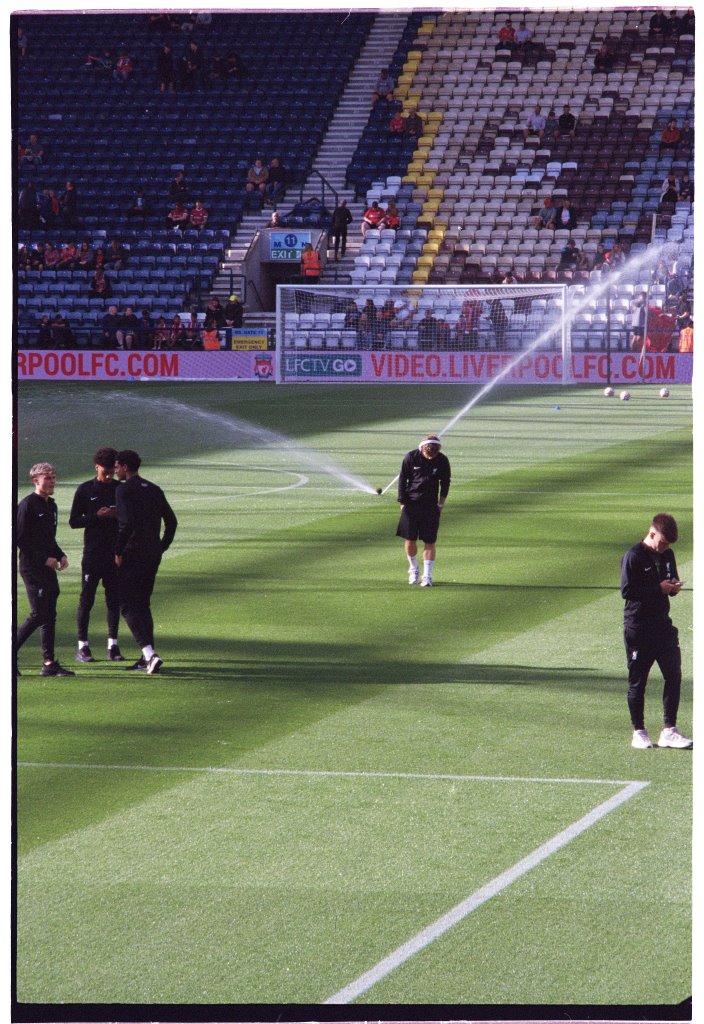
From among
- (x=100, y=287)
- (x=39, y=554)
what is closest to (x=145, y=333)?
(x=100, y=287)

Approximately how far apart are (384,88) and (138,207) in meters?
10.3

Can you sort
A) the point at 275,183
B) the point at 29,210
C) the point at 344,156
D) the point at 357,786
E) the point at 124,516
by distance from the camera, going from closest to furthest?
the point at 357,786, the point at 124,516, the point at 29,210, the point at 275,183, the point at 344,156

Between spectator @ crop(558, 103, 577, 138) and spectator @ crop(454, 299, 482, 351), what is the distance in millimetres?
8407

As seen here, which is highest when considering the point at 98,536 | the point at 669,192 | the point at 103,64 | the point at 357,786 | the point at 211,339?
the point at 103,64

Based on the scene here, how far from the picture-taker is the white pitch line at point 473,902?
7930mm

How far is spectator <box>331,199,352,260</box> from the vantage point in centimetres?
5344

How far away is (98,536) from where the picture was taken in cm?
1450

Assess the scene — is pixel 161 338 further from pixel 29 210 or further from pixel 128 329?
pixel 29 210

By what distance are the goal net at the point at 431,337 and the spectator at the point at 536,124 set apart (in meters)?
6.99

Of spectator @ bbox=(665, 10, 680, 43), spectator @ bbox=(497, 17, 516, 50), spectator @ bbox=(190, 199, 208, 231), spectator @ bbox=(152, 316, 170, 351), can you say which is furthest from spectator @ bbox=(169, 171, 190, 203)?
spectator @ bbox=(665, 10, 680, 43)

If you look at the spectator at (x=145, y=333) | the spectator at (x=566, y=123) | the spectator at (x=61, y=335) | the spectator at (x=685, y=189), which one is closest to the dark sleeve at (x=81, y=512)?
the spectator at (x=145, y=333)

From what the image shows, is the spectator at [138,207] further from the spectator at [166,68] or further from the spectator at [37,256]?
the spectator at [166,68]

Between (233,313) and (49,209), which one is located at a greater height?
(49,209)

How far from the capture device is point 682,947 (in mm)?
8438
